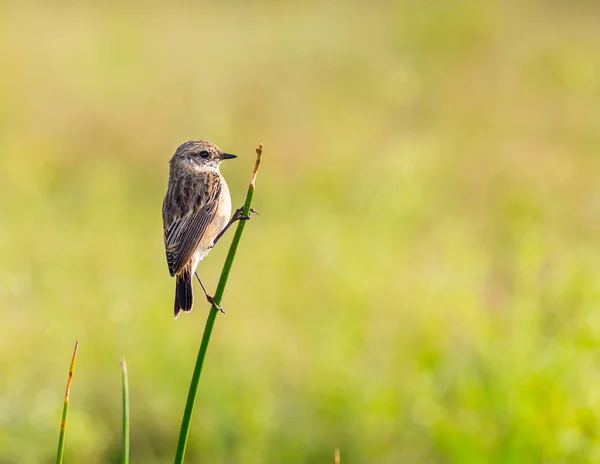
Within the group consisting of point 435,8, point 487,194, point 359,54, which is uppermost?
point 435,8

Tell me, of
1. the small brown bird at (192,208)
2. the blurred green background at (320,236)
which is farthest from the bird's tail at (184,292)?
the blurred green background at (320,236)

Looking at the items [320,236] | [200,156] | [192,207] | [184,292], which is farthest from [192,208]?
[320,236]

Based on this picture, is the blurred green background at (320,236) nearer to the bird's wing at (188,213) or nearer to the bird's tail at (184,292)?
the bird's wing at (188,213)

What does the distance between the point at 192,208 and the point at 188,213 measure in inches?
1.1

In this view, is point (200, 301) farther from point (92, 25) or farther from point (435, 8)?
point (92, 25)

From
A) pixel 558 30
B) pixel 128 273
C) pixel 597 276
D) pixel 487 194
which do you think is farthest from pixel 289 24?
pixel 597 276

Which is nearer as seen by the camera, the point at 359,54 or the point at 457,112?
the point at 457,112

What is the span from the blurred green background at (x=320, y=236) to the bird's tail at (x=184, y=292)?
2.74m

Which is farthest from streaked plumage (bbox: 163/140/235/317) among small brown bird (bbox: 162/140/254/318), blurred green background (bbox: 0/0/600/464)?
blurred green background (bbox: 0/0/600/464)

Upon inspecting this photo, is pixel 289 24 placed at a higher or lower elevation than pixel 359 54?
higher

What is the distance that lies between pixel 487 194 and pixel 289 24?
758cm

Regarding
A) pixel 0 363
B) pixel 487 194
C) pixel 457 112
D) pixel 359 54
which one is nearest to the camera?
pixel 0 363

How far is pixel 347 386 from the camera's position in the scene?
5469 millimetres

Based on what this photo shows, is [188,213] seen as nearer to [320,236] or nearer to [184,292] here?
[184,292]
